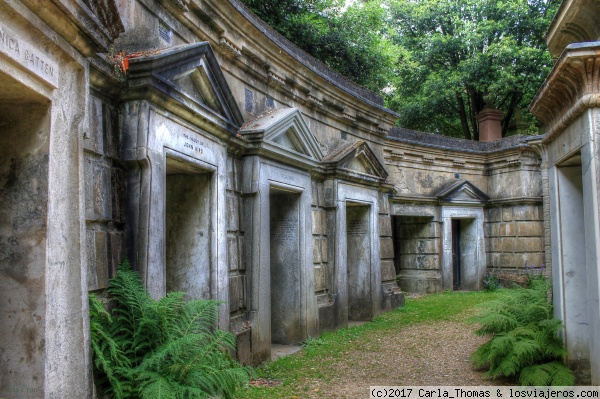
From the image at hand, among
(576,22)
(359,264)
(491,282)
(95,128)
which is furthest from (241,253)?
(491,282)

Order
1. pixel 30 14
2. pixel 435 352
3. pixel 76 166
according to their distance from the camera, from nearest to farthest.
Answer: pixel 30 14 → pixel 76 166 → pixel 435 352

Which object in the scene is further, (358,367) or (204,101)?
(358,367)

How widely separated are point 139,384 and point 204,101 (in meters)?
3.08

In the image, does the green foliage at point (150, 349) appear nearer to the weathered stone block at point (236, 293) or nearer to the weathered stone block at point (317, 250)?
the weathered stone block at point (236, 293)

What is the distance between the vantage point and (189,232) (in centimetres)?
575

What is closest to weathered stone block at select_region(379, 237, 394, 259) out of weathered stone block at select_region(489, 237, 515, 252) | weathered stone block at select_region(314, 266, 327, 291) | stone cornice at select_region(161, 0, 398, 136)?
stone cornice at select_region(161, 0, 398, 136)

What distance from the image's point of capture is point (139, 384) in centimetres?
354

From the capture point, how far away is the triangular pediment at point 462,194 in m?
14.5

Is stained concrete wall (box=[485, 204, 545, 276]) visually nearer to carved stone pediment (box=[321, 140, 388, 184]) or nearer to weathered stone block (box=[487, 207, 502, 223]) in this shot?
weathered stone block (box=[487, 207, 502, 223])

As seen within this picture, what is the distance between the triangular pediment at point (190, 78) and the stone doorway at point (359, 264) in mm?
4943

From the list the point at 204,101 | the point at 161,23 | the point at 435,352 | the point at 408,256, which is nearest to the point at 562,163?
the point at 435,352

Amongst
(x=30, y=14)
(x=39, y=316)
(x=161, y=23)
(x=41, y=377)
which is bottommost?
(x=41, y=377)

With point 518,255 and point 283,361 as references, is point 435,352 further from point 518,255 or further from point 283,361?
point 518,255

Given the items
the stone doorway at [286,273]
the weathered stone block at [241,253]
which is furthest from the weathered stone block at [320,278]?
the weathered stone block at [241,253]
